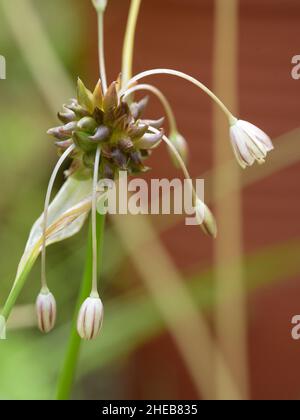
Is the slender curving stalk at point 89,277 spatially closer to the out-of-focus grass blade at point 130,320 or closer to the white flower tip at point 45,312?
the white flower tip at point 45,312

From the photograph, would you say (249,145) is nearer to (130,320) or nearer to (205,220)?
(205,220)

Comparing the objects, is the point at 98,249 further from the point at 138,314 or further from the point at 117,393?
the point at 117,393

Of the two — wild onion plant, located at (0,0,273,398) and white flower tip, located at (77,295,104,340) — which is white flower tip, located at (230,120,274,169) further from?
white flower tip, located at (77,295,104,340)

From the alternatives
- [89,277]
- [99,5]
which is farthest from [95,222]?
[99,5]

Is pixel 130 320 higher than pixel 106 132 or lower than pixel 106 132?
higher
